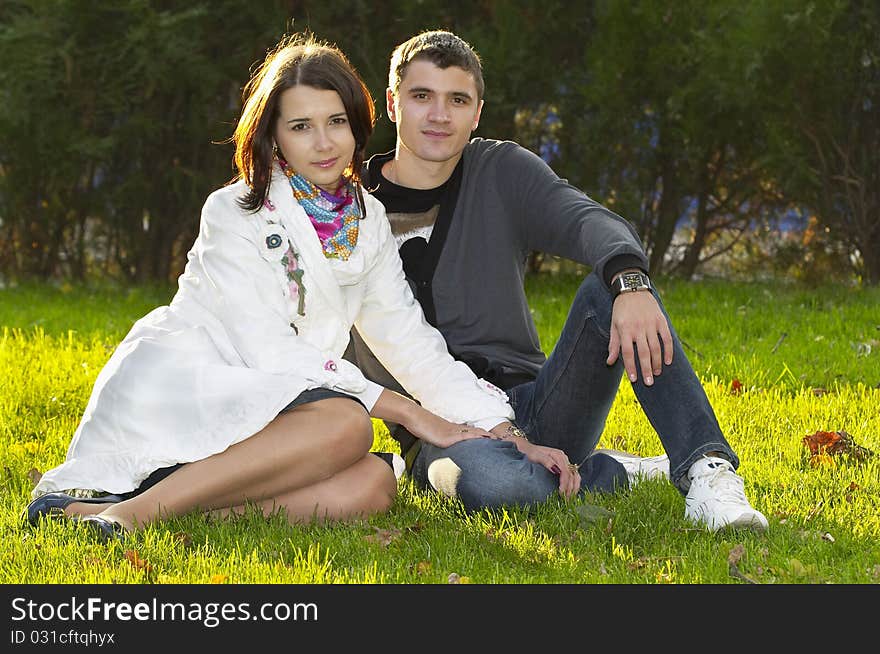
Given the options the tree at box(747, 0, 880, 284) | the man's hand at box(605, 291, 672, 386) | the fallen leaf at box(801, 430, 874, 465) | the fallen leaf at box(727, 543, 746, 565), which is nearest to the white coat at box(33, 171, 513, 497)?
the man's hand at box(605, 291, 672, 386)

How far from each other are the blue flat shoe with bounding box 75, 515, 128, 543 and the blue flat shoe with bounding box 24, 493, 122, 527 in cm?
14

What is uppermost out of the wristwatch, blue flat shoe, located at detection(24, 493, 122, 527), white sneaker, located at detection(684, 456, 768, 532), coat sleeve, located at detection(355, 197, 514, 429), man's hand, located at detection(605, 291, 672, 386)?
the wristwatch

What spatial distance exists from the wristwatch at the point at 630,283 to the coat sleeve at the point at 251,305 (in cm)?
84

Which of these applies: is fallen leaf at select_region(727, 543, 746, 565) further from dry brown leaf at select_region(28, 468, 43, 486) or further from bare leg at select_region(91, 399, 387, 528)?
dry brown leaf at select_region(28, 468, 43, 486)

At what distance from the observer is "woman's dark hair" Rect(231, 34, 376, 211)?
148 inches

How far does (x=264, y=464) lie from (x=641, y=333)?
1.23 meters

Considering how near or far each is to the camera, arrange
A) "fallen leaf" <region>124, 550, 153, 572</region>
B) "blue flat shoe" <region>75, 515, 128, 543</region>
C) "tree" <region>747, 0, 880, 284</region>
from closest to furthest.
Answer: "fallen leaf" <region>124, 550, 153, 572</region>
"blue flat shoe" <region>75, 515, 128, 543</region>
"tree" <region>747, 0, 880, 284</region>

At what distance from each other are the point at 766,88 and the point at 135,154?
492 cm

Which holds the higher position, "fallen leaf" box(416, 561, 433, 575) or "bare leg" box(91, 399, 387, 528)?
"bare leg" box(91, 399, 387, 528)

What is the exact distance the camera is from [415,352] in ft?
13.0

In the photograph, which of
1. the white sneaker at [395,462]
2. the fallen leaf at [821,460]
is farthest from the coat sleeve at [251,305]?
the fallen leaf at [821,460]

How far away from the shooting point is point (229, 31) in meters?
9.17

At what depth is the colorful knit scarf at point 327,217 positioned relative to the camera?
378 cm
